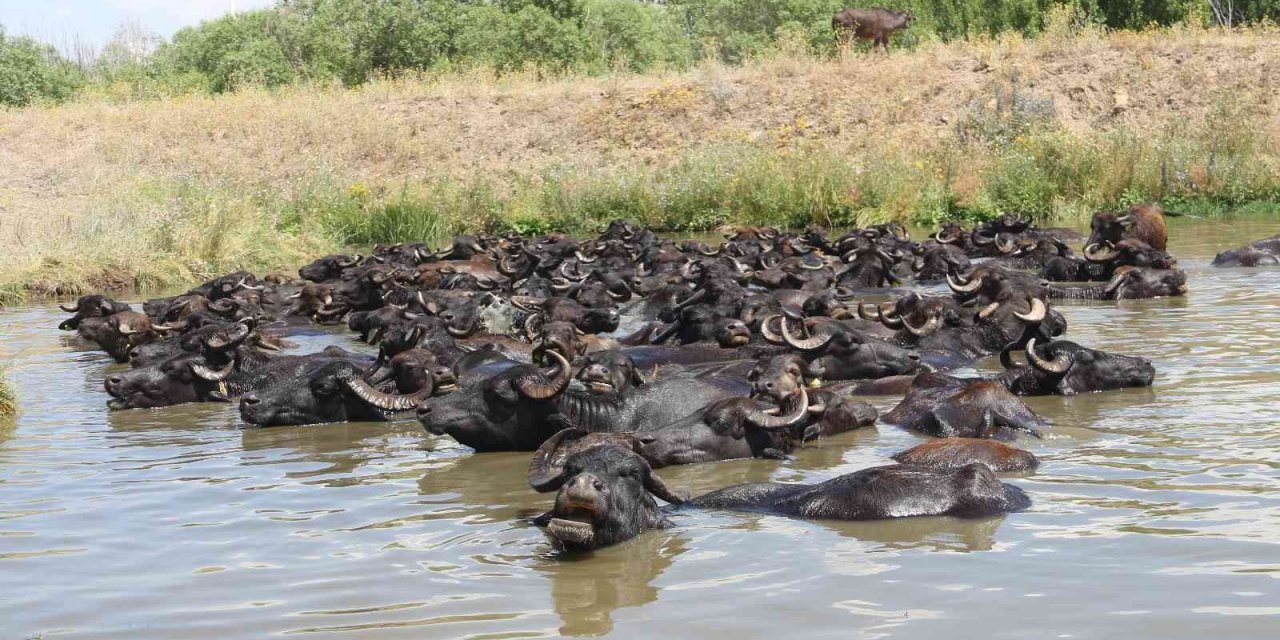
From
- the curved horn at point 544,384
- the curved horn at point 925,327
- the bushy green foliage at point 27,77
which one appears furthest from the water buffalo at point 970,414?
the bushy green foliage at point 27,77

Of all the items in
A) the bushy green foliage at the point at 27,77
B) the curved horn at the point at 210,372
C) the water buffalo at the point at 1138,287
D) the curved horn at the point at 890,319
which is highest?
the bushy green foliage at the point at 27,77

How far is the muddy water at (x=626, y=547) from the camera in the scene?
5242mm

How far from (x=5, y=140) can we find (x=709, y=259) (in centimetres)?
2957

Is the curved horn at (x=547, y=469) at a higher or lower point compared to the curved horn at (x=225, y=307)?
higher

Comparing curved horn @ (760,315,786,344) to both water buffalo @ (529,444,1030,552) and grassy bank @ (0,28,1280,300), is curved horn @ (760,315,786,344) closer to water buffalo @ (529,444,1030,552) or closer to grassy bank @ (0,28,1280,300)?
water buffalo @ (529,444,1030,552)

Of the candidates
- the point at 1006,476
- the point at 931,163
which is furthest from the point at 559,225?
the point at 1006,476

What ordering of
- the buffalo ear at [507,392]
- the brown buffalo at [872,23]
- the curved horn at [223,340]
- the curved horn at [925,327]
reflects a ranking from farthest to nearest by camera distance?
the brown buffalo at [872,23]
the curved horn at [925,327]
the curved horn at [223,340]
the buffalo ear at [507,392]

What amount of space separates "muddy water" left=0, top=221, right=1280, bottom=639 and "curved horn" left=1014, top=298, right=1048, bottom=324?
952mm

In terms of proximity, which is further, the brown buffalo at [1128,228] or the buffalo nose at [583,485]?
the brown buffalo at [1128,228]

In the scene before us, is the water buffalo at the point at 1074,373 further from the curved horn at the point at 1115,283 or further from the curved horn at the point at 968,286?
the curved horn at the point at 1115,283

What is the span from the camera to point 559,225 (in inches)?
1151

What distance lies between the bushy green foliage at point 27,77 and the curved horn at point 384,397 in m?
45.4

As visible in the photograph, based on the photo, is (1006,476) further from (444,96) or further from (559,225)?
(444,96)

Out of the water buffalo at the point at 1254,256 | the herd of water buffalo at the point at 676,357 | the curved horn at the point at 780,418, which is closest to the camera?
the herd of water buffalo at the point at 676,357
